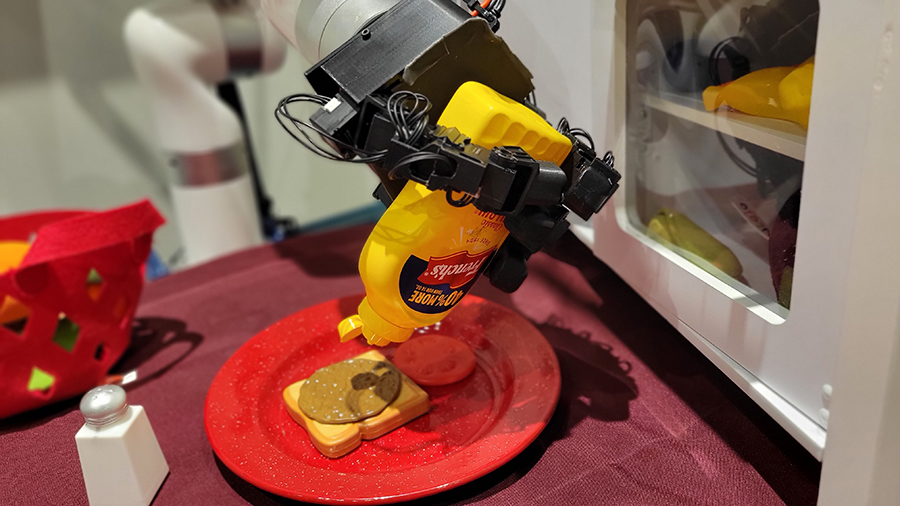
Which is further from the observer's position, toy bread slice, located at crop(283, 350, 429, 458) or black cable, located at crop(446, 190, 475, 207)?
toy bread slice, located at crop(283, 350, 429, 458)

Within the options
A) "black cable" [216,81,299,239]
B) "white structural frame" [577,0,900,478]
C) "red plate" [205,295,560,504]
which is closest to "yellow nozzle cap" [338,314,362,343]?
"red plate" [205,295,560,504]

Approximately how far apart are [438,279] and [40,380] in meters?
0.52

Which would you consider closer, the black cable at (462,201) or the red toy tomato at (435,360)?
the black cable at (462,201)

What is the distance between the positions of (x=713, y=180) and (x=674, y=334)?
19cm

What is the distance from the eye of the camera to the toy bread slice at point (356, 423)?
0.58 metres

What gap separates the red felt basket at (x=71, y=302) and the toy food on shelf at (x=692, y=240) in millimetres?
592

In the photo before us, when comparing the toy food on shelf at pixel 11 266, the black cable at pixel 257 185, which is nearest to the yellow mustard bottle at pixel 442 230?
the toy food on shelf at pixel 11 266

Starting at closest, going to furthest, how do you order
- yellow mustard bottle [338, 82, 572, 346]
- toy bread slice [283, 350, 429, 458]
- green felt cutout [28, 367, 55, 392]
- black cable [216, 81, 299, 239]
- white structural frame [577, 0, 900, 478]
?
white structural frame [577, 0, 900, 478], yellow mustard bottle [338, 82, 572, 346], toy bread slice [283, 350, 429, 458], green felt cutout [28, 367, 55, 392], black cable [216, 81, 299, 239]

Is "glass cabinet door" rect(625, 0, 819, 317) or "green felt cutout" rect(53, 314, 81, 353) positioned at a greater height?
"glass cabinet door" rect(625, 0, 819, 317)

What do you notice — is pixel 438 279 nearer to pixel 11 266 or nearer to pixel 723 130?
pixel 723 130

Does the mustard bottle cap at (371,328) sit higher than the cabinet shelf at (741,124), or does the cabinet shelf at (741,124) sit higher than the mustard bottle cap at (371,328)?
the cabinet shelf at (741,124)

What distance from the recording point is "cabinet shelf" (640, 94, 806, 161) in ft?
1.59

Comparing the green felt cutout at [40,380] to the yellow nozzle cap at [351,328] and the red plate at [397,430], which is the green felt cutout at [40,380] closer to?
the red plate at [397,430]

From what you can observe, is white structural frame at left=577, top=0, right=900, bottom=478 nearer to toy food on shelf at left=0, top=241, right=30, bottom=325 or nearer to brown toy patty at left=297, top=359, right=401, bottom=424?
brown toy patty at left=297, top=359, right=401, bottom=424
